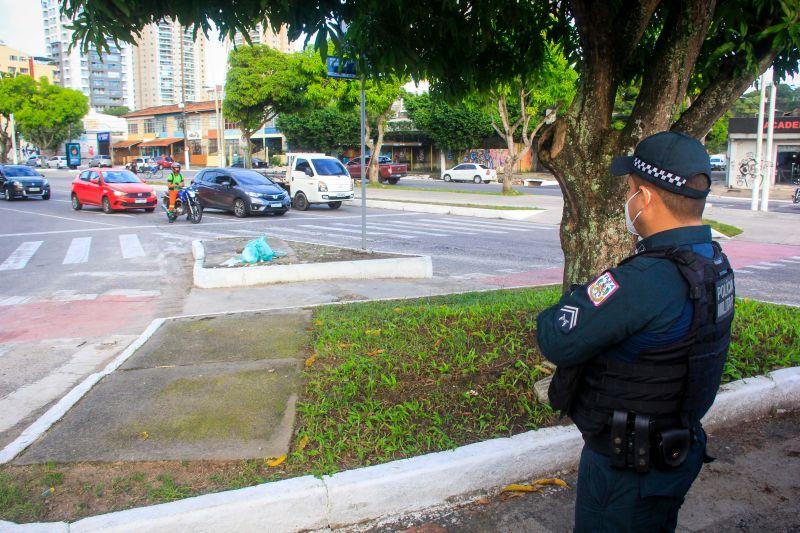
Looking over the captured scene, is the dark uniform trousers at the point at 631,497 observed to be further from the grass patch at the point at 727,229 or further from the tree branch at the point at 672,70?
the grass patch at the point at 727,229

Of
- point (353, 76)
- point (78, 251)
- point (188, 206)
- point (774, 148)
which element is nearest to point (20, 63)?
point (188, 206)

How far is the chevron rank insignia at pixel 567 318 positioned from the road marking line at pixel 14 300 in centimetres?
962

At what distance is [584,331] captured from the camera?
2086 millimetres

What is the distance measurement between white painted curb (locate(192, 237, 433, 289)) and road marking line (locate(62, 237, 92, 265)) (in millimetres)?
3592

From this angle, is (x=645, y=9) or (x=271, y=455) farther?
(x=645, y=9)

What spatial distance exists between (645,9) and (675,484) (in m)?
3.64

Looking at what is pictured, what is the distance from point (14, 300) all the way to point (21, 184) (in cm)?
2117

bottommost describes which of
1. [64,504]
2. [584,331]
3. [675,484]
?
[64,504]

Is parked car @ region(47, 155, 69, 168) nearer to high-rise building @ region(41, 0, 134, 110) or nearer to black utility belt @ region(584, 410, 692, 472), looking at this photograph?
black utility belt @ region(584, 410, 692, 472)

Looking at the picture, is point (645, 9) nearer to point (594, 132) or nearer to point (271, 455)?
point (594, 132)

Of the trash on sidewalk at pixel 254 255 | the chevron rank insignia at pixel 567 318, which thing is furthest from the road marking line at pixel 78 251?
the chevron rank insignia at pixel 567 318

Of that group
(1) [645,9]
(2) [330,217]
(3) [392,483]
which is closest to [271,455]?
(3) [392,483]

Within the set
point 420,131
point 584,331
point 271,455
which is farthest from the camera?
point 420,131

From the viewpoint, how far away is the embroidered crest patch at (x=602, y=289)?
208 centimetres
